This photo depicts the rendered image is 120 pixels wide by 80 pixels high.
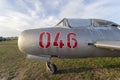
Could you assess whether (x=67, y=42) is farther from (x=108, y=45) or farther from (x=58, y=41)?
(x=108, y=45)

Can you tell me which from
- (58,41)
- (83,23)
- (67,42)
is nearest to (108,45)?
(67,42)

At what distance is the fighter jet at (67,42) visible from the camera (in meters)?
6.74

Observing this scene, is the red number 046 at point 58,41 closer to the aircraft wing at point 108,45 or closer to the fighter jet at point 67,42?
the fighter jet at point 67,42

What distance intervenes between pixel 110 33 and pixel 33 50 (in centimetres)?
336

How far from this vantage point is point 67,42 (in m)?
6.78

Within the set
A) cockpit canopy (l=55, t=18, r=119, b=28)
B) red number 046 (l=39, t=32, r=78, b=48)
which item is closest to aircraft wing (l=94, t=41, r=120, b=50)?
red number 046 (l=39, t=32, r=78, b=48)

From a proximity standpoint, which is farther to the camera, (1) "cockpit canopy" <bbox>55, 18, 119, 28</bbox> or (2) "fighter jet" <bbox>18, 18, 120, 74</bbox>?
(1) "cockpit canopy" <bbox>55, 18, 119, 28</bbox>

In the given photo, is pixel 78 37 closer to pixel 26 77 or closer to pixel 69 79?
pixel 69 79

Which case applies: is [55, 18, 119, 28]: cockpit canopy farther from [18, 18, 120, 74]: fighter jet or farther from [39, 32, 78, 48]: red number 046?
[39, 32, 78, 48]: red number 046

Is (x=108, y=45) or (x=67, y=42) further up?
(x=67, y=42)

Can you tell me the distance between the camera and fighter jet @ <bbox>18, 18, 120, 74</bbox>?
6.74 m

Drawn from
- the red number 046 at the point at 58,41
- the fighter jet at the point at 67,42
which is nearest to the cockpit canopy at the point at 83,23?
the fighter jet at the point at 67,42

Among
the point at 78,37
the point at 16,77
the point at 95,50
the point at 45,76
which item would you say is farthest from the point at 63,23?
the point at 16,77

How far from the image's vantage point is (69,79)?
674cm
